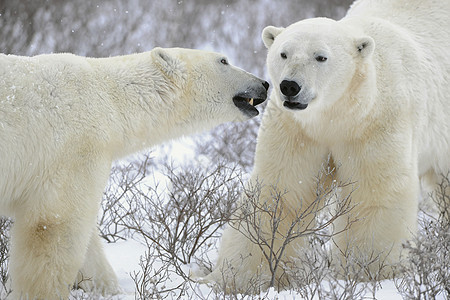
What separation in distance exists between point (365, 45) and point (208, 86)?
710 millimetres

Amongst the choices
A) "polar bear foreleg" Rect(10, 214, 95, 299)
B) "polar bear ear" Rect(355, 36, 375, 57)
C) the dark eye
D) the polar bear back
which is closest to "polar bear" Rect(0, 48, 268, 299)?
"polar bear foreleg" Rect(10, 214, 95, 299)

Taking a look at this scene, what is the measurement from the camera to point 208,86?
294cm

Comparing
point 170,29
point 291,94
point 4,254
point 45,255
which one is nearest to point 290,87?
point 291,94

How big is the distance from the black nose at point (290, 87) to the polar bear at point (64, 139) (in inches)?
18.0

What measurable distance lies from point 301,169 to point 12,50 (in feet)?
16.9

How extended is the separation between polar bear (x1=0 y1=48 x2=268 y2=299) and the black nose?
458mm

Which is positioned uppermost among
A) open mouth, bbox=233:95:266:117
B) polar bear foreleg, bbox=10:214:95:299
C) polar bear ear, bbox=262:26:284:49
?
polar bear ear, bbox=262:26:284:49

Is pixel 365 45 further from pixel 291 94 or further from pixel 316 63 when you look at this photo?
pixel 291 94

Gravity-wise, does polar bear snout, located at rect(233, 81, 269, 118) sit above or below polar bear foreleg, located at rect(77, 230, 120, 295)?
above

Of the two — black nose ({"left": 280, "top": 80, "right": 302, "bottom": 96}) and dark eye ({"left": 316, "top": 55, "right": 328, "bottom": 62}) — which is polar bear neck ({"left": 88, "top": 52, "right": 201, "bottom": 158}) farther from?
dark eye ({"left": 316, "top": 55, "right": 328, "bottom": 62})

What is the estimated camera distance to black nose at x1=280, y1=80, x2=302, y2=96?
A: 2.70 m

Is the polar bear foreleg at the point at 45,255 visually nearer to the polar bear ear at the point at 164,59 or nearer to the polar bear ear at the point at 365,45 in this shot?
the polar bear ear at the point at 164,59

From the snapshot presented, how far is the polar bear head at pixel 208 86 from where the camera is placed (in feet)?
9.40

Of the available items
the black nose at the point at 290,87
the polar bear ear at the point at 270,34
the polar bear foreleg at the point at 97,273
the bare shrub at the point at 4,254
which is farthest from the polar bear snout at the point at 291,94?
the bare shrub at the point at 4,254
